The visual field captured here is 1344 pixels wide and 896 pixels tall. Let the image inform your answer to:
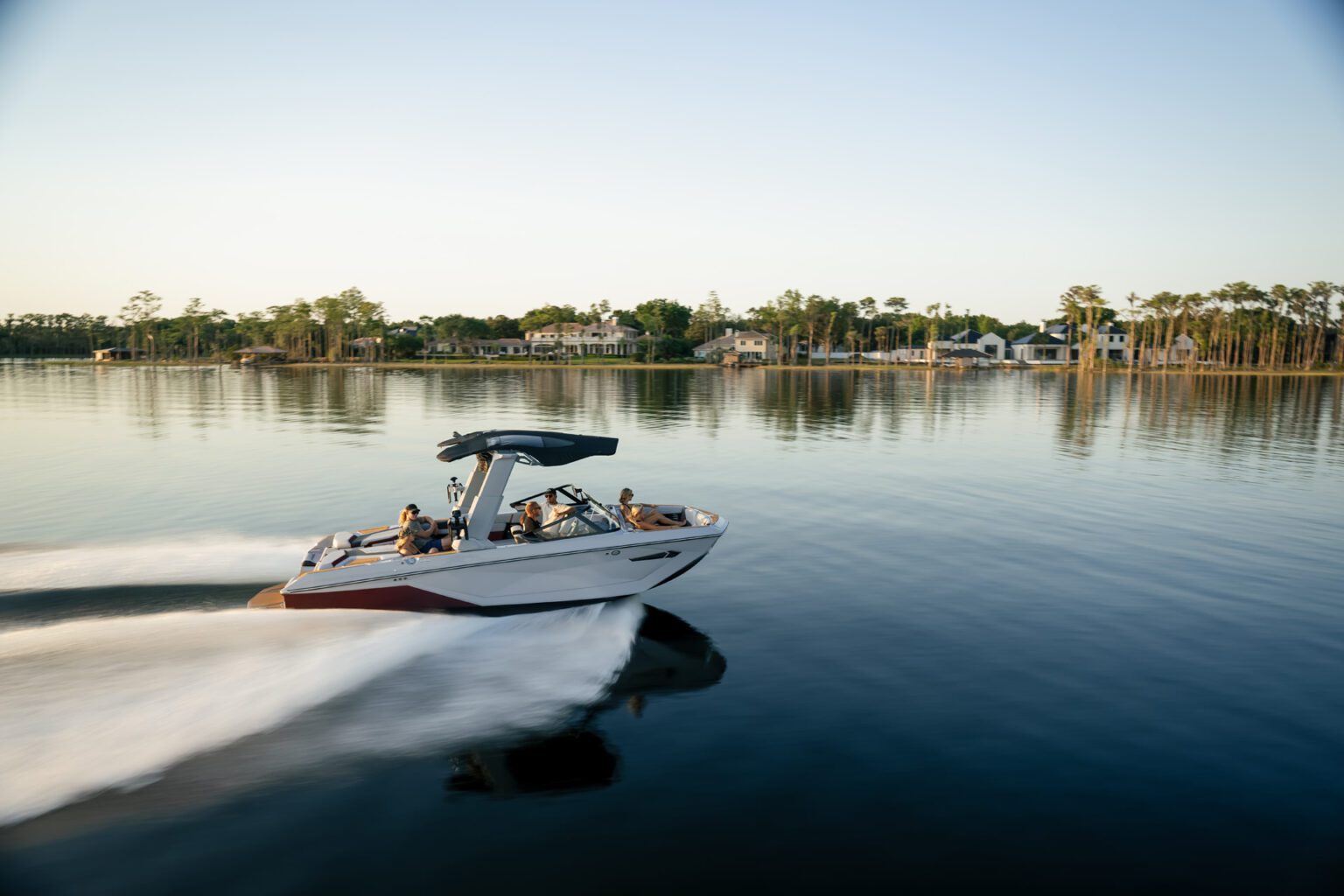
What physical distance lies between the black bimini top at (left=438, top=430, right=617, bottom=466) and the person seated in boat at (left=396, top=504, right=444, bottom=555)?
3.77 feet

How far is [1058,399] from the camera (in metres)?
77.6

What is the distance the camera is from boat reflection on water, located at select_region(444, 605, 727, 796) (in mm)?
9352

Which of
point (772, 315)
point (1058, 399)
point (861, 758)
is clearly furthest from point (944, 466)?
point (772, 315)

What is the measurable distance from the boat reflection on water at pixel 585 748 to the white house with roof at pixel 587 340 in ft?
530

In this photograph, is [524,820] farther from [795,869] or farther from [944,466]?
[944,466]

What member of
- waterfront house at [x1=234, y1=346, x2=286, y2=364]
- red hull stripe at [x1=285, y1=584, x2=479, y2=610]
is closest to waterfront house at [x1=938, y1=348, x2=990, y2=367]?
waterfront house at [x1=234, y1=346, x2=286, y2=364]

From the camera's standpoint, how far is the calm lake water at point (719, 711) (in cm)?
800

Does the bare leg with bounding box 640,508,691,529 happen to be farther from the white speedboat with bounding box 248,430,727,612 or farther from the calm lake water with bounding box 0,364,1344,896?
the calm lake water with bounding box 0,364,1344,896

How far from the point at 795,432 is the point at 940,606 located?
30469 millimetres

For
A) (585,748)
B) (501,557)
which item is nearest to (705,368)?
(501,557)

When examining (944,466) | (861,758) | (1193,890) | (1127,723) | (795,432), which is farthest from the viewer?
(795,432)

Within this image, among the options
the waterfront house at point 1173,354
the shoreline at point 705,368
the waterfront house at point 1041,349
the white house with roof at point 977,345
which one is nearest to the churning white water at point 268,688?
the shoreline at point 705,368

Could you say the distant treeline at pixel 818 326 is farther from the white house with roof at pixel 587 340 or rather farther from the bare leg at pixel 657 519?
the bare leg at pixel 657 519

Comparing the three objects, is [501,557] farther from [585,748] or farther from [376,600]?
[585,748]
